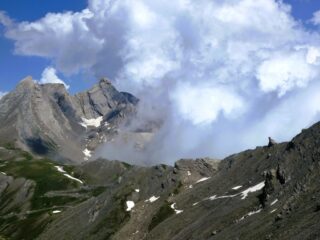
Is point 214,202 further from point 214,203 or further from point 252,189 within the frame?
point 252,189

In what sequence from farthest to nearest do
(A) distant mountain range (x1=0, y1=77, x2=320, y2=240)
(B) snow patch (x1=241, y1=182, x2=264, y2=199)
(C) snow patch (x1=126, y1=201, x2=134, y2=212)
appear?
1. (C) snow patch (x1=126, y1=201, x2=134, y2=212)
2. (B) snow patch (x1=241, y1=182, x2=264, y2=199)
3. (A) distant mountain range (x1=0, y1=77, x2=320, y2=240)

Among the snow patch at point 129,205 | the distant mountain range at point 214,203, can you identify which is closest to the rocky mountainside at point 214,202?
the distant mountain range at point 214,203

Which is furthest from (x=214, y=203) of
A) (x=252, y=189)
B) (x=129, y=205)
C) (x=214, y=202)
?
(x=129, y=205)

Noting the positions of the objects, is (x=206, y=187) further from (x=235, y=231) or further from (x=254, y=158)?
(x=235, y=231)

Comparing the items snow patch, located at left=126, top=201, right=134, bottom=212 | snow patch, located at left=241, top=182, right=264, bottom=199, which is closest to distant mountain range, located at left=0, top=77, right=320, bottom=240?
snow patch, located at left=241, top=182, right=264, bottom=199

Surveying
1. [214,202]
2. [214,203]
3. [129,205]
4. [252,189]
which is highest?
[129,205]

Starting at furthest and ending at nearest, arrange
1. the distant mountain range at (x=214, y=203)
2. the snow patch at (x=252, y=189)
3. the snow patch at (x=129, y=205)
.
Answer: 1. the snow patch at (x=129, y=205)
2. the snow patch at (x=252, y=189)
3. the distant mountain range at (x=214, y=203)

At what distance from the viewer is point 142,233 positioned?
133 metres

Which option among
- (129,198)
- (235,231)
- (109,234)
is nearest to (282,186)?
(235,231)

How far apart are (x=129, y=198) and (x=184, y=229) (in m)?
52.4

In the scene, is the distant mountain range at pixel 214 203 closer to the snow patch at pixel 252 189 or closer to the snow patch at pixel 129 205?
the snow patch at pixel 252 189

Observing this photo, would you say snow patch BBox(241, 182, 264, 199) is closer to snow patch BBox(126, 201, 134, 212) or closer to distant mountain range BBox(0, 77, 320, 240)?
distant mountain range BBox(0, 77, 320, 240)

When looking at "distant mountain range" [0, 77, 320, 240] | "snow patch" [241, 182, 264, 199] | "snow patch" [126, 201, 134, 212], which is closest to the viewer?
"distant mountain range" [0, 77, 320, 240]

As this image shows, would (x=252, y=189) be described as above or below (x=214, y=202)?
below
